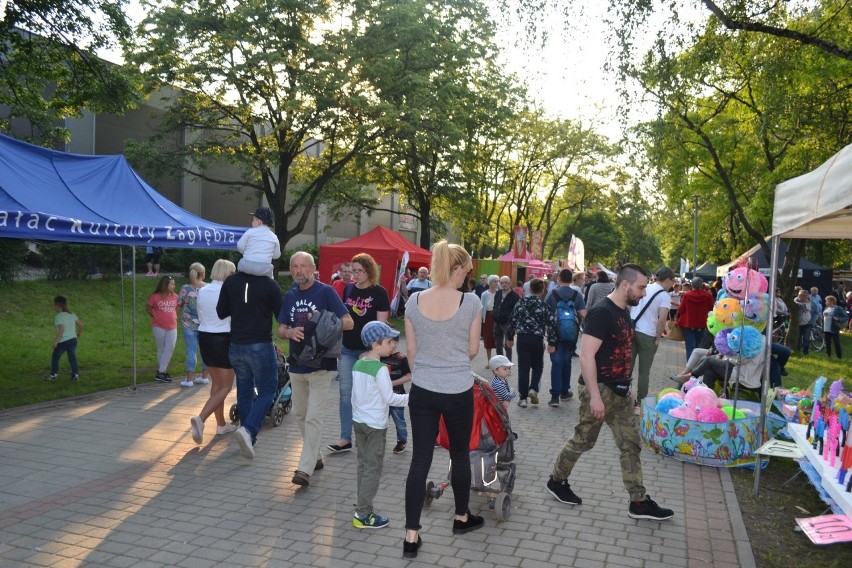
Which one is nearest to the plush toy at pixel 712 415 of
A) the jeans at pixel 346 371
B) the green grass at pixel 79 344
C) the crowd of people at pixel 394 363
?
the crowd of people at pixel 394 363

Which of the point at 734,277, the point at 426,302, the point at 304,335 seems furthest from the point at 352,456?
the point at 734,277

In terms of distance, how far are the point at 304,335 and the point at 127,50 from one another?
15547mm

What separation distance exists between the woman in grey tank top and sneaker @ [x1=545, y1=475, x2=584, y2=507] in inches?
60.1

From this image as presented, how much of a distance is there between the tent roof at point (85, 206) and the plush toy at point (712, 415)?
6.18 metres

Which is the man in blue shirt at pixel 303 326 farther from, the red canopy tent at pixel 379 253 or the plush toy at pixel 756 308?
the red canopy tent at pixel 379 253

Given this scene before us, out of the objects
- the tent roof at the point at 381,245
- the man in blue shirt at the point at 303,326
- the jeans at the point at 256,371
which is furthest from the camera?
the tent roof at the point at 381,245

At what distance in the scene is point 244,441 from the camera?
19.9ft

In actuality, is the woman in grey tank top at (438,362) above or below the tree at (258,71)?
below

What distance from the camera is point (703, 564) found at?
4473mm

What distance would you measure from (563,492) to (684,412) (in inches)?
84.8

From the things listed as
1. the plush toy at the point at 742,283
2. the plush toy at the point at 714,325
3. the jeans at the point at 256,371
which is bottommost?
the jeans at the point at 256,371

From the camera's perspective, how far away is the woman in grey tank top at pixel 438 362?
14.1ft

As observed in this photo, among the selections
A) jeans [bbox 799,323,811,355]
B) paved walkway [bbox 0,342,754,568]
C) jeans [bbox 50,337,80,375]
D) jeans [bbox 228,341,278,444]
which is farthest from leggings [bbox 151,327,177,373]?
jeans [bbox 799,323,811,355]

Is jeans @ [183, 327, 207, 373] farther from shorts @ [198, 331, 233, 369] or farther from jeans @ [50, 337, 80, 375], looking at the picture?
shorts @ [198, 331, 233, 369]
